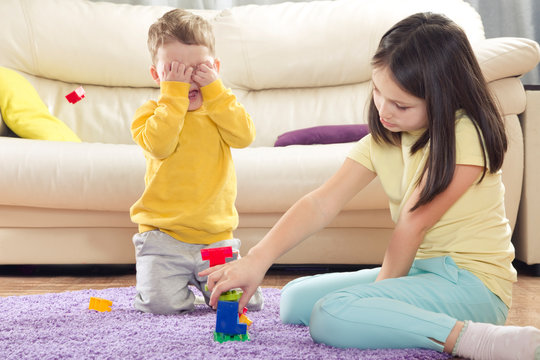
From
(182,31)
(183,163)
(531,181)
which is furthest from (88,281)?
(531,181)

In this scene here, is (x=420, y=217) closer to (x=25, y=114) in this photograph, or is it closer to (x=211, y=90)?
(x=211, y=90)

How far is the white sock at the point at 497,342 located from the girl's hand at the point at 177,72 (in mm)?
801

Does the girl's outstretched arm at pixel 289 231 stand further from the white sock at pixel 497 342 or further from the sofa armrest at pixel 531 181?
the sofa armrest at pixel 531 181

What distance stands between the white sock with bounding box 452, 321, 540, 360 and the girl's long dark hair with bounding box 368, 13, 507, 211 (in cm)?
24

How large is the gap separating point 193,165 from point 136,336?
1.45 ft

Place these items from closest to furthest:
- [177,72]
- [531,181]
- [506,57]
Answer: [177,72], [506,57], [531,181]

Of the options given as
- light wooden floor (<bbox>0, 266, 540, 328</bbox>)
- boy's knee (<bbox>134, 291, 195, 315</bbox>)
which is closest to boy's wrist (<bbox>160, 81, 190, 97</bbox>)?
boy's knee (<bbox>134, 291, 195, 315</bbox>)

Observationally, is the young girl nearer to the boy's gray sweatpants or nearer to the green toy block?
the green toy block

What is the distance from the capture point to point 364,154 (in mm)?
1279

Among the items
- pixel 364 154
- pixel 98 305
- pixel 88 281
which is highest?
pixel 364 154

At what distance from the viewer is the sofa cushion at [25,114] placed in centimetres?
221

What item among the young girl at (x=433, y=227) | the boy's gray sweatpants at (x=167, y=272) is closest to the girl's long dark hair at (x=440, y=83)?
the young girl at (x=433, y=227)

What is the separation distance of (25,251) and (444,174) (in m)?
1.47

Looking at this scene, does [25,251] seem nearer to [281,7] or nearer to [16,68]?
[16,68]
